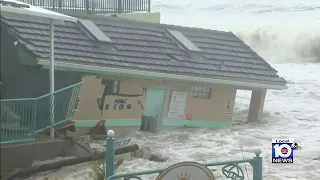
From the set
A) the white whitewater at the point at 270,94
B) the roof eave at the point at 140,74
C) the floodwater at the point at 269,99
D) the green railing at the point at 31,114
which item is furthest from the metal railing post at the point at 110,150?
the roof eave at the point at 140,74

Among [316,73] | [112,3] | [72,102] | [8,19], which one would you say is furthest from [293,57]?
[8,19]

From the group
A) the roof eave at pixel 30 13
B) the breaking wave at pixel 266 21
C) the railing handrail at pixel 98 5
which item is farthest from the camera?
the breaking wave at pixel 266 21

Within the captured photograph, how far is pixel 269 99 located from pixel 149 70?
10.8 m

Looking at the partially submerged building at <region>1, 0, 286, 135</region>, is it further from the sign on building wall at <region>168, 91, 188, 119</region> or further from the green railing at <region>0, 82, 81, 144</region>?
the green railing at <region>0, 82, 81, 144</region>

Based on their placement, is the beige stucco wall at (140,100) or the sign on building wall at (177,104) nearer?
the beige stucco wall at (140,100)

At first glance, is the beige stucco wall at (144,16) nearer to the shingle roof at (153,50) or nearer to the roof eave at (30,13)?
the shingle roof at (153,50)

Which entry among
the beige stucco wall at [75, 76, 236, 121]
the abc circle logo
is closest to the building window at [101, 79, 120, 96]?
the beige stucco wall at [75, 76, 236, 121]

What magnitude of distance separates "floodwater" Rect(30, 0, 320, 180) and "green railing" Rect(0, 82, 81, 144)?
1.16 meters

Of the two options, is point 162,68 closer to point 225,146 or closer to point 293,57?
point 225,146

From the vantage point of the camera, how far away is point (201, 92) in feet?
56.0

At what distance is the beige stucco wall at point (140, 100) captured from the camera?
14.3 meters

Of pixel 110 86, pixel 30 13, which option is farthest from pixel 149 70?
pixel 30 13

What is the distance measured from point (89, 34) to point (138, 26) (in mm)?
2492

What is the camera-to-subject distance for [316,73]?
34250 millimetres
